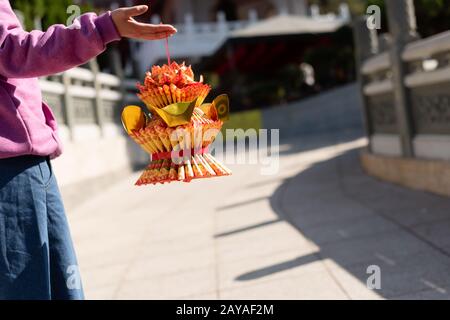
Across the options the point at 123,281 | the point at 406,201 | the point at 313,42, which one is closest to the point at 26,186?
the point at 123,281

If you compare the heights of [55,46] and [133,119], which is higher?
[55,46]

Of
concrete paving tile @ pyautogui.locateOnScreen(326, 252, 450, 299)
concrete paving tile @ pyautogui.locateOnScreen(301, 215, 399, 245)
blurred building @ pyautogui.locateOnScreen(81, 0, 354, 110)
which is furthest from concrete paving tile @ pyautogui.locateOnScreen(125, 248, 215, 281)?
blurred building @ pyautogui.locateOnScreen(81, 0, 354, 110)

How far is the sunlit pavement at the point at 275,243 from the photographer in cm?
420

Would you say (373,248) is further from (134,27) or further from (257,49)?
(257,49)

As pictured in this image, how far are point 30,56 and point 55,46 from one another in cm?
8

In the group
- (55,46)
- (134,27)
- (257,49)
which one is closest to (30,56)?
(55,46)

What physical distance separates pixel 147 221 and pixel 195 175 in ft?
20.3

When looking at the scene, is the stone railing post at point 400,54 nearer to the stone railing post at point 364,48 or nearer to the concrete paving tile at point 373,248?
the stone railing post at point 364,48

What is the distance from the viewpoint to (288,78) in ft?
76.3

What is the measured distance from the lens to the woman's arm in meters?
1.91

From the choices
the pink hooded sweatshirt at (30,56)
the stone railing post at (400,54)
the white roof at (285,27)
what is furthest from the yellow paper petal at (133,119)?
the white roof at (285,27)

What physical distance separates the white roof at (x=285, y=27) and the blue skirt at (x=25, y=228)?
17768mm

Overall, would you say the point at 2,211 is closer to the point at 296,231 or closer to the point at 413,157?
the point at 296,231

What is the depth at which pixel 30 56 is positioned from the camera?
1930 millimetres
